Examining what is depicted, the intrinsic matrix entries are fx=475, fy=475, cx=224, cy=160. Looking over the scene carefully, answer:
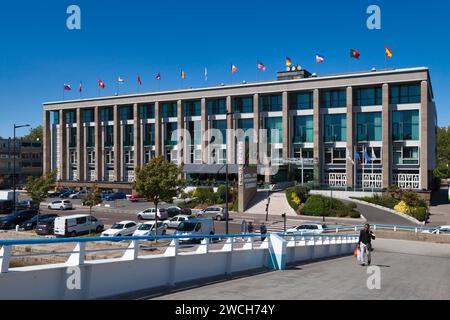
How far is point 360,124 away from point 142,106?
125ft

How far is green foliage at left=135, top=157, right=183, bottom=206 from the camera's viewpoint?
37.2 metres

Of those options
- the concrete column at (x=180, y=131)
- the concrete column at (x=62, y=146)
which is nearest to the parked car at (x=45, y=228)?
the concrete column at (x=180, y=131)

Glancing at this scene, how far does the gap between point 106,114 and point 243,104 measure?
28318 millimetres

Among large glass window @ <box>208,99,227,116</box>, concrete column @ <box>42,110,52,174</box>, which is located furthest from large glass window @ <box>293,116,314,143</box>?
concrete column @ <box>42,110,52,174</box>

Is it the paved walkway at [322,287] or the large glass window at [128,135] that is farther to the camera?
the large glass window at [128,135]

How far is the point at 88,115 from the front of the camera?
91.8 meters

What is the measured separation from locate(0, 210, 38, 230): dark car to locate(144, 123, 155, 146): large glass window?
126ft

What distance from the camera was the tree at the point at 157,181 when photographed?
37.2 metres

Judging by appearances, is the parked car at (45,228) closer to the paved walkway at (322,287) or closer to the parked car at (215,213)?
the parked car at (215,213)

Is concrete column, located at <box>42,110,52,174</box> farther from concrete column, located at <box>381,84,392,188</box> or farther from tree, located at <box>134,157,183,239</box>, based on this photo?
concrete column, located at <box>381,84,392,188</box>

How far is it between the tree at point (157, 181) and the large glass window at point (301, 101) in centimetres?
3697
